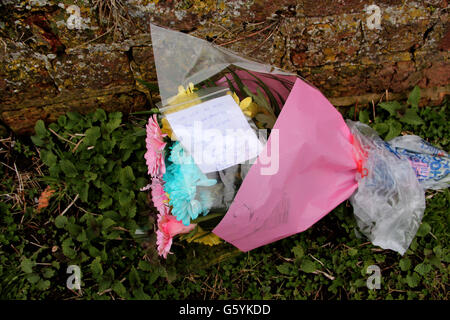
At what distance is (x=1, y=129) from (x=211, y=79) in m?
1.23

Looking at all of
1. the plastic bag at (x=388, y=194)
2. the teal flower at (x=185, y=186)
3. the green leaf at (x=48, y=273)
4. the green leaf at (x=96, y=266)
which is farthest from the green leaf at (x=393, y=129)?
the green leaf at (x=48, y=273)

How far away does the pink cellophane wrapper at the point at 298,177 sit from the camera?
1.00m

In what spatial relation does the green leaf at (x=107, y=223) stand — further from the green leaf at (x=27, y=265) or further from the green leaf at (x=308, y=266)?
the green leaf at (x=308, y=266)

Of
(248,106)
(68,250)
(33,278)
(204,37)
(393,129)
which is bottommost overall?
(33,278)

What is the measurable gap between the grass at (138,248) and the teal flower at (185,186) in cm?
63

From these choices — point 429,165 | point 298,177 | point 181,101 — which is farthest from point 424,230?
point 181,101

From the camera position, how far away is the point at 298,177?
3.42 ft

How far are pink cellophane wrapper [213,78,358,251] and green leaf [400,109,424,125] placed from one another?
676 millimetres

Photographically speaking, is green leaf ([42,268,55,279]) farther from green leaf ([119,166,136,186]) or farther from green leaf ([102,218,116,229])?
green leaf ([119,166,136,186])

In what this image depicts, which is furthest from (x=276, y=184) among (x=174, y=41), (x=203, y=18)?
(x=203, y=18)

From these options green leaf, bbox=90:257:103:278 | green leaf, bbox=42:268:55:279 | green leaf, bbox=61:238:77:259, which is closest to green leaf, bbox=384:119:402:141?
green leaf, bbox=90:257:103:278

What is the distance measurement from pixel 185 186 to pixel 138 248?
80 centimetres

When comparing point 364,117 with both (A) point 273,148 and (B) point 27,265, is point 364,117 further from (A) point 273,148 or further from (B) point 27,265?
(B) point 27,265
